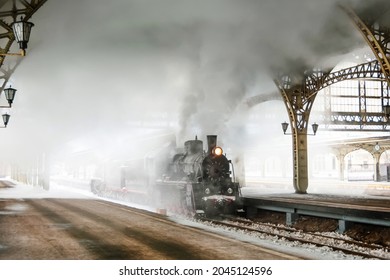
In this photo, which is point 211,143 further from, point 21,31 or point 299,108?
point 299,108

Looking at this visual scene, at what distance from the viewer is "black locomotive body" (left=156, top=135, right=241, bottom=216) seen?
880 centimetres

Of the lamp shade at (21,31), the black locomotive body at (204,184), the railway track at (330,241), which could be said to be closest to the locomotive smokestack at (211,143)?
the black locomotive body at (204,184)

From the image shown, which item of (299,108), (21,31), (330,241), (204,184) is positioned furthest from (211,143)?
(299,108)

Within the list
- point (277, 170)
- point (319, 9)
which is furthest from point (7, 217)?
point (277, 170)

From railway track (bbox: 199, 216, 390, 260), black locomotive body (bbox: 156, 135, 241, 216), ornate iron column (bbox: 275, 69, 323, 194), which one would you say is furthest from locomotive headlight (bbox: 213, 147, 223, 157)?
ornate iron column (bbox: 275, 69, 323, 194)

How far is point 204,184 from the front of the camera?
29.0 feet

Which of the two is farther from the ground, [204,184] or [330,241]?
[204,184]

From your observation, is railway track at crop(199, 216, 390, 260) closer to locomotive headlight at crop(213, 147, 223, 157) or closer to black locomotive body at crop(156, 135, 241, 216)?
black locomotive body at crop(156, 135, 241, 216)

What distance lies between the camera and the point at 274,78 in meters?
13.2

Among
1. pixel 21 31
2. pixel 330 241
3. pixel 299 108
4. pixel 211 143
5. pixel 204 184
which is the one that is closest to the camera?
pixel 21 31

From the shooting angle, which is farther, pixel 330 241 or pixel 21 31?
pixel 330 241

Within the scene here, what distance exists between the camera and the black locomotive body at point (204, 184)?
8.80 m
